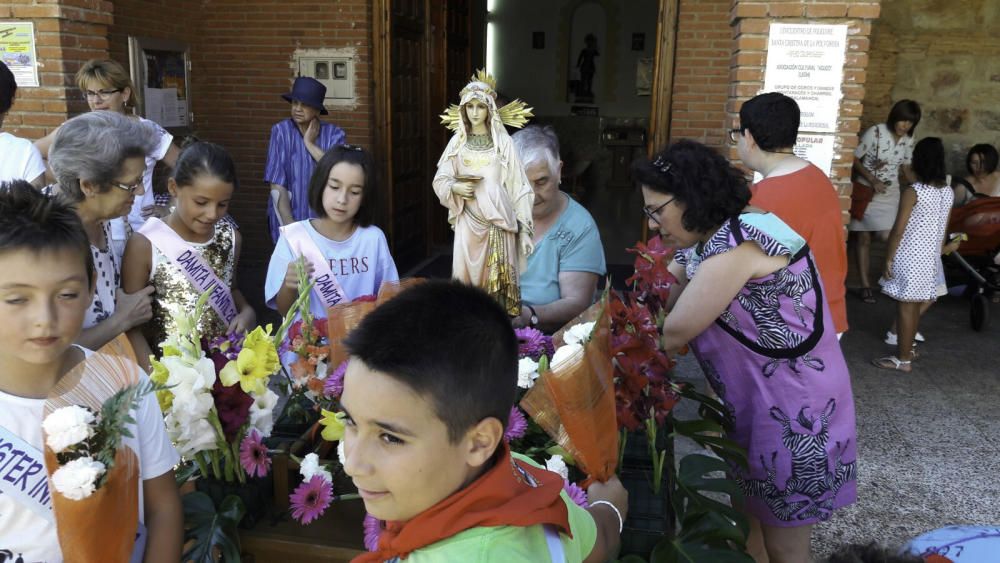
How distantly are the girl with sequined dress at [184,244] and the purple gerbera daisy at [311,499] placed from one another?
3.47ft

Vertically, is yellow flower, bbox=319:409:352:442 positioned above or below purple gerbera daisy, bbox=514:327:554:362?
below

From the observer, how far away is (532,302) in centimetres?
314

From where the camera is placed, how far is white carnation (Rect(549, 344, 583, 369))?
1.62 m

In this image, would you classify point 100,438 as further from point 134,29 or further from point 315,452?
point 134,29

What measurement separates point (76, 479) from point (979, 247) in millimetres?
7723

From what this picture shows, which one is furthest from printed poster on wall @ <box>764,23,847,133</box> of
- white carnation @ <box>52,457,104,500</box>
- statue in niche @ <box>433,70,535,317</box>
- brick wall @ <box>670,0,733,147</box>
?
white carnation @ <box>52,457,104,500</box>

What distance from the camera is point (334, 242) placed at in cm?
290

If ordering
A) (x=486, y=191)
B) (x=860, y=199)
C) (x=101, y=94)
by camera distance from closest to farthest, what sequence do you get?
1. (x=486, y=191)
2. (x=101, y=94)
3. (x=860, y=199)

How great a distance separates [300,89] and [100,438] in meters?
4.60

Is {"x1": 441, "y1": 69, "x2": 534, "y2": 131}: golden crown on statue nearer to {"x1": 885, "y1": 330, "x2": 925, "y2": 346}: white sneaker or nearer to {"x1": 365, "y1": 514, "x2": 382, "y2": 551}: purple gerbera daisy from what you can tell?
{"x1": 365, "y1": 514, "x2": 382, "y2": 551}: purple gerbera daisy

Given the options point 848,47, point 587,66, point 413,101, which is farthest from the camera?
point 587,66

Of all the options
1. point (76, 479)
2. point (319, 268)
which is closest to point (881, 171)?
point (319, 268)

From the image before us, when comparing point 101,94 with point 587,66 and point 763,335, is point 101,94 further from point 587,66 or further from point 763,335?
point 587,66

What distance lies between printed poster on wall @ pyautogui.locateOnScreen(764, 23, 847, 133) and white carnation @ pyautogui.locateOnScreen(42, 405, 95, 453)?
4272 millimetres
